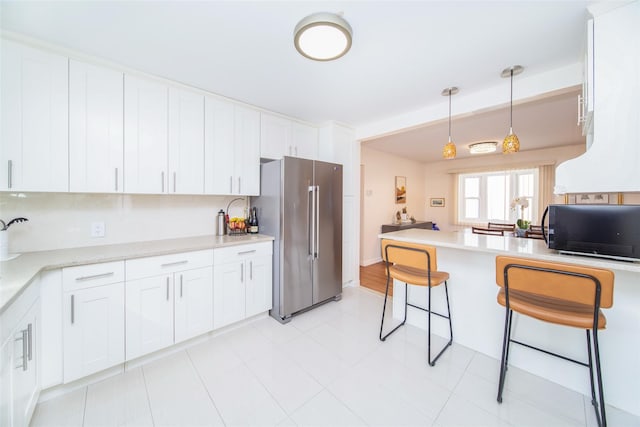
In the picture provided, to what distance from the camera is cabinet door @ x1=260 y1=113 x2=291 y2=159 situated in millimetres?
2842

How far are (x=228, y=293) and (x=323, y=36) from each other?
2223mm

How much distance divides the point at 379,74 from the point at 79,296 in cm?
281

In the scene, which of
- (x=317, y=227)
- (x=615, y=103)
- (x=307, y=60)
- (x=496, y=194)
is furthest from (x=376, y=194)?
(x=615, y=103)

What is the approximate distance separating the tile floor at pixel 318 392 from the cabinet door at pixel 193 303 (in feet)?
0.61

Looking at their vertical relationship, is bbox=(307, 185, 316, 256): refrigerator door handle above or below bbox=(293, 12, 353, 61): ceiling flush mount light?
below

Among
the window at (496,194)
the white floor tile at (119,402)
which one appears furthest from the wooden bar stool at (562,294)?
the window at (496,194)

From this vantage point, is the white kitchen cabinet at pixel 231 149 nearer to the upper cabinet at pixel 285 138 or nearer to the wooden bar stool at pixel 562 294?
the upper cabinet at pixel 285 138

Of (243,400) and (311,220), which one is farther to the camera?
(311,220)

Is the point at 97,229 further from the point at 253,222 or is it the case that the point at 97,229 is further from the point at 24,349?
the point at 253,222

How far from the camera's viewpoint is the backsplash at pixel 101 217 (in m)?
1.83

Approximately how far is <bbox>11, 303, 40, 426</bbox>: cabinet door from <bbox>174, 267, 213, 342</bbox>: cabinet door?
29.8 inches

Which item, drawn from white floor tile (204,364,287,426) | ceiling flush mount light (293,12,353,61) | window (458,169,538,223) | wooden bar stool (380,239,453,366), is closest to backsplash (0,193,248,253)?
white floor tile (204,364,287,426)

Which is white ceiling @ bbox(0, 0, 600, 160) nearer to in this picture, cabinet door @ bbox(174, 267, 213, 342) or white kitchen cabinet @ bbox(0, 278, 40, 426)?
white kitchen cabinet @ bbox(0, 278, 40, 426)

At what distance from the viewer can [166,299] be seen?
194 cm
